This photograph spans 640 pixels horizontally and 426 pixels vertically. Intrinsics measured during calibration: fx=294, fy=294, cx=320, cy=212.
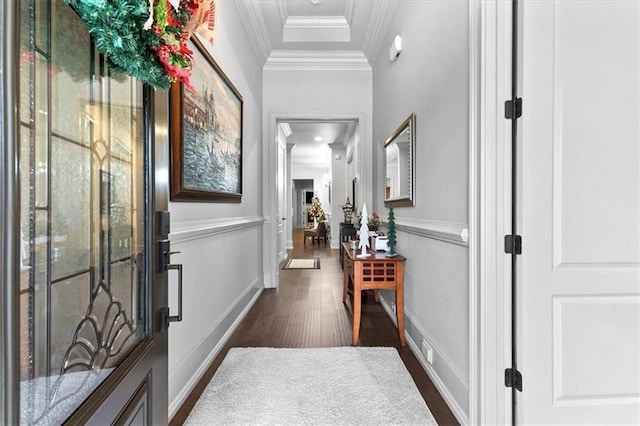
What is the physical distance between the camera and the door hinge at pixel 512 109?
1.26 metres

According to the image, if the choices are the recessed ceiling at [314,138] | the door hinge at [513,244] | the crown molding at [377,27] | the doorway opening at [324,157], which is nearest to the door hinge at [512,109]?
the door hinge at [513,244]

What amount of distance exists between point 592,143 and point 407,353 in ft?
5.51

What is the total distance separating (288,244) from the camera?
314 inches

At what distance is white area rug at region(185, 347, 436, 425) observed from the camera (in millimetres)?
1507

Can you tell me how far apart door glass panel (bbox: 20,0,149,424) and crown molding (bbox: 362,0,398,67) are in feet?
8.56

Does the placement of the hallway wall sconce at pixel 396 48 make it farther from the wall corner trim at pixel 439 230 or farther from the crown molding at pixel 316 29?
the wall corner trim at pixel 439 230

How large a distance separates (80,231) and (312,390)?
59.5 inches

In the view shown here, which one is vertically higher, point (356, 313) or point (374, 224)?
point (374, 224)

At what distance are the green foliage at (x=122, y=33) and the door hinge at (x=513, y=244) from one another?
1.46 meters

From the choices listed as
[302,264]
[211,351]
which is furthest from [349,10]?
[302,264]

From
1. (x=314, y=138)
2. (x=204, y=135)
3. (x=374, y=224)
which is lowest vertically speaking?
(x=374, y=224)

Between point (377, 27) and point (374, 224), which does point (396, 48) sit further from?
point (374, 224)

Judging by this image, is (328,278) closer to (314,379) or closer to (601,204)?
(314,379)

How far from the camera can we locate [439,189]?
1.80 metres
